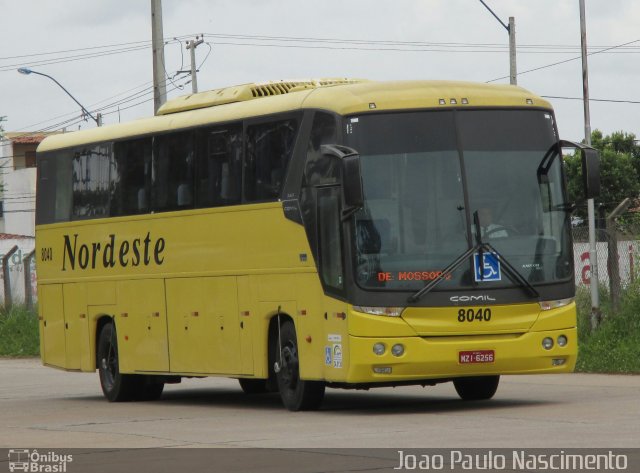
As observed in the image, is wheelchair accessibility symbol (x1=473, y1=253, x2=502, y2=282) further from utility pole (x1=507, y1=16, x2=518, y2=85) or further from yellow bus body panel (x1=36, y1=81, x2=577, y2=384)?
utility pole (x1=507, y1=16, x2=518, y2=85)

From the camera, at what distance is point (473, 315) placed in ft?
56.6

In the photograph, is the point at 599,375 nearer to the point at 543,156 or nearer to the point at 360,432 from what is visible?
the point at 543,156

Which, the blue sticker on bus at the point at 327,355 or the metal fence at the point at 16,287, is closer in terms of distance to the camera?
the blue sticker on bus at the point at 327,355

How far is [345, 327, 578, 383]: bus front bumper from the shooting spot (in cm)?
1705

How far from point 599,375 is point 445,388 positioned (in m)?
2.18

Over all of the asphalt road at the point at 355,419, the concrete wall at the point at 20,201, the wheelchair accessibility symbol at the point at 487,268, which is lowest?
the asphalt road at the point at 355,419

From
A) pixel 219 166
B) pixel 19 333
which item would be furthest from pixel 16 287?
pixel 219 166

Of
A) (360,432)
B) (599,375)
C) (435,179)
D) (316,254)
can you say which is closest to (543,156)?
(435,179)

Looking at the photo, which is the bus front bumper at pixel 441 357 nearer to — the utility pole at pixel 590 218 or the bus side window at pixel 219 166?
the bus side window at pixel 219 166

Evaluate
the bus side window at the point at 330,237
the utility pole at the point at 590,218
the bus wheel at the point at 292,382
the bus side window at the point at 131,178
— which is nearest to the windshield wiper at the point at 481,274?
the bus side window at the point at 330,237

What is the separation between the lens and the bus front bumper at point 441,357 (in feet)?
55.9

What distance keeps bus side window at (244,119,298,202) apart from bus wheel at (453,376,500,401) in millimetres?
3138
